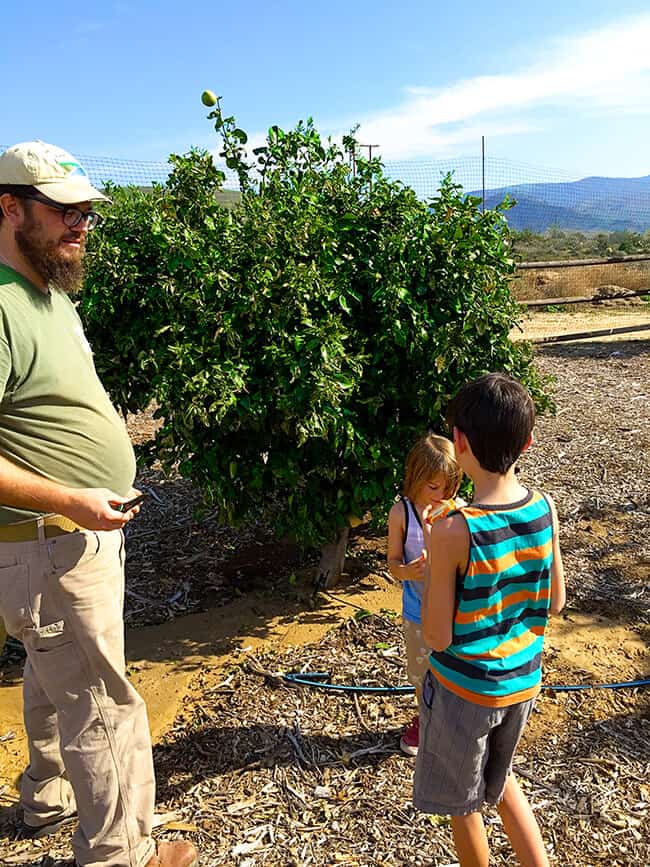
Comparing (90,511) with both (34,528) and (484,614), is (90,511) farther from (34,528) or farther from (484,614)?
(484,614)

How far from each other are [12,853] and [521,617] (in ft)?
6.49

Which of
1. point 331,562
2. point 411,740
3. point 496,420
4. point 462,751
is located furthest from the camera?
point 331,562

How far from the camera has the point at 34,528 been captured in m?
2.33

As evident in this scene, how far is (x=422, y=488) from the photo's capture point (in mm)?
2766

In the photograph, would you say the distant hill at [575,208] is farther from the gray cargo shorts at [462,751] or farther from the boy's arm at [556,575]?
the gray cargo shorts at [462,751]

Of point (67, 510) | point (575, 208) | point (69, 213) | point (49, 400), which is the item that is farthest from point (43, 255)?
point (575, 208)

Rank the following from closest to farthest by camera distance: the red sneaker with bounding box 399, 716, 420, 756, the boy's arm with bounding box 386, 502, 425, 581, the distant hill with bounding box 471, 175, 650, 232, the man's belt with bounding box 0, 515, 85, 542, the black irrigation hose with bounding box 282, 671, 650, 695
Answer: the man's belt with bounding box 0, 515, 85, 542
the boy's arm with bounding box 386, 502, 425, 581
the red sneaker with bounding box 399, 716, 420, 756
the black irrigation hose with bounding box 282, 671, 650, 695
the distant hill with bounding box 471, 175, 650, 232

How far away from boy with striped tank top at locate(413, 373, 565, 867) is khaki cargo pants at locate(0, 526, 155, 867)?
939 millimetres

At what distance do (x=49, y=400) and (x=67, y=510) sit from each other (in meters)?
0.34

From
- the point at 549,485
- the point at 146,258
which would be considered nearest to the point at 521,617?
the point at 146,258

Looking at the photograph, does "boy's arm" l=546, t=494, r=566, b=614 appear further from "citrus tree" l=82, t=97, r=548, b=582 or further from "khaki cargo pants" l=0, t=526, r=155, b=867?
"citrus tree" l=82, t=97, r=548, b=582

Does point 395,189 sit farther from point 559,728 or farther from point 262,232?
point 559,728

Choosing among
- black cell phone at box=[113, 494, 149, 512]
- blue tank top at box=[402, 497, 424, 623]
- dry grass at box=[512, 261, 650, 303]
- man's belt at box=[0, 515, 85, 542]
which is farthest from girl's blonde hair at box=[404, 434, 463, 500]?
dry grass at box=[512, 261, 650, 303]

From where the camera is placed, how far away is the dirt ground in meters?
2.72
